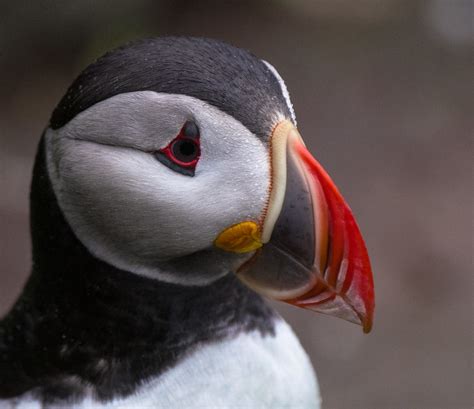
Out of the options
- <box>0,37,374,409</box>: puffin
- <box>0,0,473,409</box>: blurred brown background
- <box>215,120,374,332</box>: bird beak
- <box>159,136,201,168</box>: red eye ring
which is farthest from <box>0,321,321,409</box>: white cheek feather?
<box>0,0,473,409</box>: blurred brown background

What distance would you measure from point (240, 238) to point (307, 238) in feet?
0.39

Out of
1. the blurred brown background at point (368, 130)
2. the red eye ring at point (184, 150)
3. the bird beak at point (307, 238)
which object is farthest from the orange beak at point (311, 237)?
the blurred brown background at point (368, 130)

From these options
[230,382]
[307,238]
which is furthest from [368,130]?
[307,238]

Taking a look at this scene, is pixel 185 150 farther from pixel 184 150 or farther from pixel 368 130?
pixel 368 130

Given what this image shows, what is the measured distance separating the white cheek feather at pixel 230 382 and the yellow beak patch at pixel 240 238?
24 cm

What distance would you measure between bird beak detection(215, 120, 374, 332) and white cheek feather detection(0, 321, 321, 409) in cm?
21

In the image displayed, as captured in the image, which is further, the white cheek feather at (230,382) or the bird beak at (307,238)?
the white cheek feather at (230,382)

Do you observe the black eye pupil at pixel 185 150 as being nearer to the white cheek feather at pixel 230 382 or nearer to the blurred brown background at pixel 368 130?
the white cheek feather at pixel 230 382

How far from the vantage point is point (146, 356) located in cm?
158

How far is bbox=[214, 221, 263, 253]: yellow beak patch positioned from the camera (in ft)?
4.77

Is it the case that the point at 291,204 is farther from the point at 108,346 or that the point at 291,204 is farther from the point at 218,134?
the point at 108,346

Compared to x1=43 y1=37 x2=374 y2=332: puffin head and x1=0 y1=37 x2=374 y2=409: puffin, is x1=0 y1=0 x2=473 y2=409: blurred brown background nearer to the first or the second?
x1=0 y1=37 x2=374 y2=409: puffin

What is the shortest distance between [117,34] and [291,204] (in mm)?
3731

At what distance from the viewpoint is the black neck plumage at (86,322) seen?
1.55 meters
